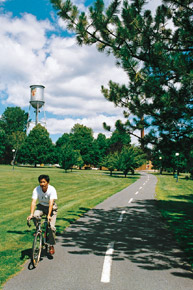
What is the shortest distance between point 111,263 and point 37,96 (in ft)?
201

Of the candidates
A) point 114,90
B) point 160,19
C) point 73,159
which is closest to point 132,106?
point 114,90

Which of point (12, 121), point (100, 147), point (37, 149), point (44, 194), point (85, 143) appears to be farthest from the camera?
point (12, 121)

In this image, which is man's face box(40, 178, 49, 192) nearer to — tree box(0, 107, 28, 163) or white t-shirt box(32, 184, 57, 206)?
white t-shirt box(32, 184, 57, 206)

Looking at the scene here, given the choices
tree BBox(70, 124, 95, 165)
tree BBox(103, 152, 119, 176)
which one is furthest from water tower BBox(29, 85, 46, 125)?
tree BBox(103, 152, 119, 176)

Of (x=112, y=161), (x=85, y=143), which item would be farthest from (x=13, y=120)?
(x=112, y=161)

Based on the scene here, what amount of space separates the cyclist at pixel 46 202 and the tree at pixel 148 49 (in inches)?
113

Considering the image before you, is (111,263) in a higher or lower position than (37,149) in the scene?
lower

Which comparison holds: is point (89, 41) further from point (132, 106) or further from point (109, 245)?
point (109, 245)

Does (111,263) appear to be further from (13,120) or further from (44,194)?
(13,120)

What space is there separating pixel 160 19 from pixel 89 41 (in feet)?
6.04

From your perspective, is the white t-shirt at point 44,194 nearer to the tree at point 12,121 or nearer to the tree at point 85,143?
the tree at point 85,143

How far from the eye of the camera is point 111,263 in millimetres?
4906

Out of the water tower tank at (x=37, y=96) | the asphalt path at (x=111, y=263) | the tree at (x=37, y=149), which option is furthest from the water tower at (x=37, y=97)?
the asphalt path at (x=111, y=263)

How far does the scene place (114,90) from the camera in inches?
258
